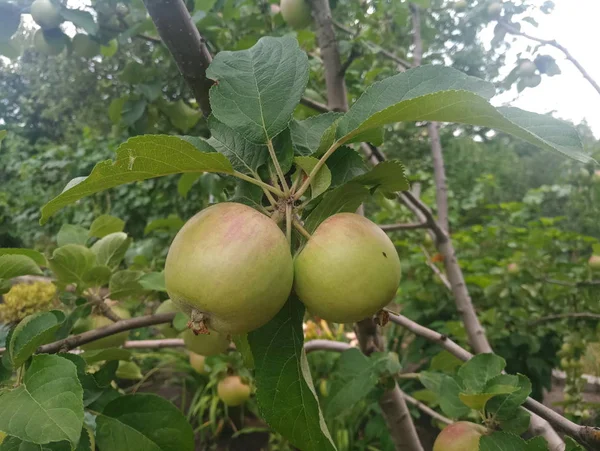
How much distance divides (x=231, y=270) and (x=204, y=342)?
1.60 ft

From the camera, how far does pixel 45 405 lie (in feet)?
1.40

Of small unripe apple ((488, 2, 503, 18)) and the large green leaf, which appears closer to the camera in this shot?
the large green leaf

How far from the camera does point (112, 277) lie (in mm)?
804

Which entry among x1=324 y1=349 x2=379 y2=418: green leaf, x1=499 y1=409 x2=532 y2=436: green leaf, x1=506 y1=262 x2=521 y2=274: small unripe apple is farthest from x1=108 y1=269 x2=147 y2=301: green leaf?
x1=506 y1=262 x2=521 y2=274: small unripe apple

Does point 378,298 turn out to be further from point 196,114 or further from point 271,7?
point 271,7

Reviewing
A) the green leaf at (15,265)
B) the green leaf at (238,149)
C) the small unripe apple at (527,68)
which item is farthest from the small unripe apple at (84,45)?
the small unripe apple at (527,68)

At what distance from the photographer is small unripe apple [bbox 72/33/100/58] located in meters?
1.16

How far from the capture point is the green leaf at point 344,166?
47 centimetres

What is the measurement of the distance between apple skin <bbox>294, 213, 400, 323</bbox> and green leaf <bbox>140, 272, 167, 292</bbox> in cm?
40

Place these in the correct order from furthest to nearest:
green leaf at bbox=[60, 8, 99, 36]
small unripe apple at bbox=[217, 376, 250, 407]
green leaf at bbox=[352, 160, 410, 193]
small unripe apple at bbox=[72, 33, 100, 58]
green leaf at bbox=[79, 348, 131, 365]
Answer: small unripe apple at bbox=[217, 376, 250, 407], small unripe apple at bbox=[72, 33, 100, 58], green leaf at bbox=[60, 8, 99, 36], green leaf at bbox=[79, 348, 131, 365], green leaf at bbox=[352, 160, 410, 193]

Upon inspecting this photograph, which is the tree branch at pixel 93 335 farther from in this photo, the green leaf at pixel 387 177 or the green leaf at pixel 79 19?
the green leaf at pixel 79 19

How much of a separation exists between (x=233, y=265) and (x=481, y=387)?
0.42m

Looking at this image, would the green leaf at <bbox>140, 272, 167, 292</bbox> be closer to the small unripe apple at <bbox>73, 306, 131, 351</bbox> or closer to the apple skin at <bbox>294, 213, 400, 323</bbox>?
the small unripe apple at <bbox>73, 306, 131, 351</bbox>

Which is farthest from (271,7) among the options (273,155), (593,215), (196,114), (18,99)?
(18,99)
